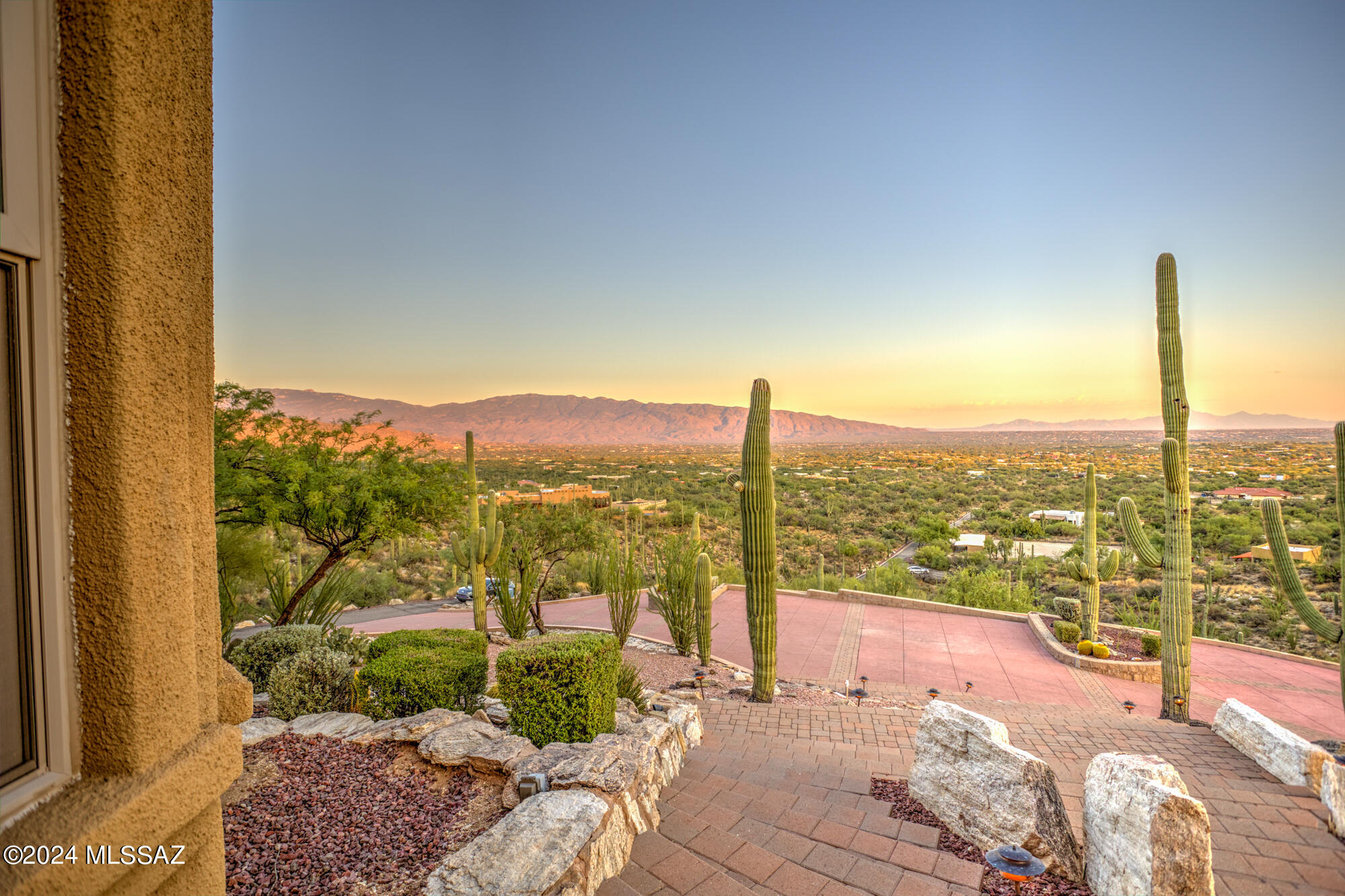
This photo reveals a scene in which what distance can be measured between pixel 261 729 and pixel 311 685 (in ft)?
2.44

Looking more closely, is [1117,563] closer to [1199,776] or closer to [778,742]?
[1199,776]

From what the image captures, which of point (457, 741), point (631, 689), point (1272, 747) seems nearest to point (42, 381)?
point (457, 741)

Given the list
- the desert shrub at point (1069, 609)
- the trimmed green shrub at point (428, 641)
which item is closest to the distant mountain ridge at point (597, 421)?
the desert shrub at point (1069, 609)

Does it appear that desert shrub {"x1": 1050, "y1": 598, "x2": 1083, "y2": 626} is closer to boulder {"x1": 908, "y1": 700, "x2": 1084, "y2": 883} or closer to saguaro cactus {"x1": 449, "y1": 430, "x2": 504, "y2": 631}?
boulder {"x1": 908, "y1": 700, "x2": 1084, "y2": 883}

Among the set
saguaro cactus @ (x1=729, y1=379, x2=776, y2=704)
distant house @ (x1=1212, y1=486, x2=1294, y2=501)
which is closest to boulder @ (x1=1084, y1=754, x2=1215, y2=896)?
saguaro cactus @ (x1=729, y1=379, x2=776, y2=704)

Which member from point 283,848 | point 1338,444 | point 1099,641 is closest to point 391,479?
point 283,848

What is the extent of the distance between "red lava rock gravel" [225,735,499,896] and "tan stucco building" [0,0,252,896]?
1515 millimetres

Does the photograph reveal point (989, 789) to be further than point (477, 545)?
No

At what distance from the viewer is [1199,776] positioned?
466cm

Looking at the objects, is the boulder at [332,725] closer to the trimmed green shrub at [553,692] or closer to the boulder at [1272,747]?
the trimmed green shrub at [553,692]

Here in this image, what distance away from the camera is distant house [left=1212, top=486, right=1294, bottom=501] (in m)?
26.3

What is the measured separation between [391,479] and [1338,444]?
11.7 m

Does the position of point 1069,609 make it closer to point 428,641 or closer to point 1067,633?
point 1067,633

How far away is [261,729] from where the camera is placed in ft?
14.1
